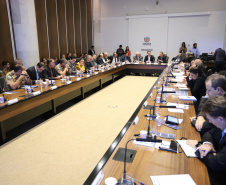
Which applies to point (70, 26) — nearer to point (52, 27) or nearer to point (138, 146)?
point (52, 27)

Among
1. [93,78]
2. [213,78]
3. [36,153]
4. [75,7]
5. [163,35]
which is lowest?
[36,153]

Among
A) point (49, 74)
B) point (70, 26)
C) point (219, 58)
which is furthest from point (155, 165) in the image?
point (70, 26)

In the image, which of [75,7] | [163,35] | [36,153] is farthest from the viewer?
[163,35]

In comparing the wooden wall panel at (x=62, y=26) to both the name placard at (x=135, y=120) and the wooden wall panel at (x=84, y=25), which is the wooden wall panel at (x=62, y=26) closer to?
the wooden wall panel at (x=84, y=25)

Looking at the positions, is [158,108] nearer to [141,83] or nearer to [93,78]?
[93,78]

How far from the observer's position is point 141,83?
7254 mm

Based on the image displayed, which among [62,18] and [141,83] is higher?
[62,18]

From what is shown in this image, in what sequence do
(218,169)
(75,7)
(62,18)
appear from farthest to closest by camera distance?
1. (75,7)
2. (62,18)
3. (218,169)

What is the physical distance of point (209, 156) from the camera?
1.43 metres

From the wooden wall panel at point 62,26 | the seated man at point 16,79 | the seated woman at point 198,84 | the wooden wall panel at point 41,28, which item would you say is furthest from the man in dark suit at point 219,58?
the seated man at point 16,79

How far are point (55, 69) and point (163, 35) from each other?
7.49 m

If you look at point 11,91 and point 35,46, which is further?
point 35,46

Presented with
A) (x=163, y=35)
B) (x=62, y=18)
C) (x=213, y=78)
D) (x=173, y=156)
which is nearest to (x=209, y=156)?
(x=173, y=156)

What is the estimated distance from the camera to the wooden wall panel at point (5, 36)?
5.57 metres
